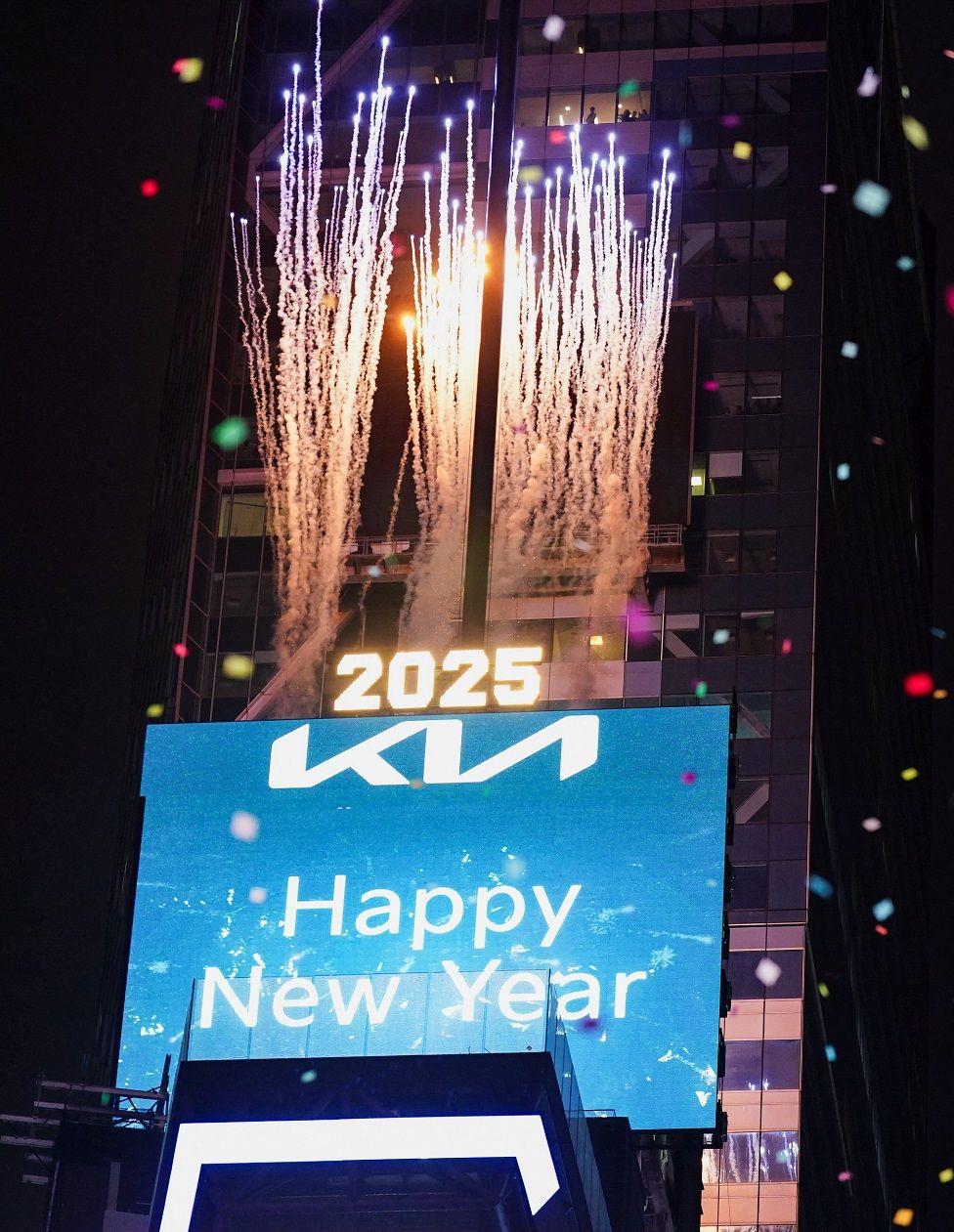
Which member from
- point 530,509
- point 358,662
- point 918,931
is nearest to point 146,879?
point 358,662

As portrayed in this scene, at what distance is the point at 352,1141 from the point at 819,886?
129 ft

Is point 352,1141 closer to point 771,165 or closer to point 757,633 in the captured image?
point 757,633

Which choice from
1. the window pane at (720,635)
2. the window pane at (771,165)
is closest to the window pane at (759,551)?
the window pane at (720,635)

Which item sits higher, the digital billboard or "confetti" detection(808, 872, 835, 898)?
"confetti" detection(808, 872, 835, 898)

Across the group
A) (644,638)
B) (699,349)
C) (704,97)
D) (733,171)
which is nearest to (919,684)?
(733,171)

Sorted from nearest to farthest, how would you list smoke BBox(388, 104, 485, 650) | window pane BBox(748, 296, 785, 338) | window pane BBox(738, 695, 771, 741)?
window pane BBox(738, 695, 771, 741)
smoke BBox(388, 104, 485, 650)
window pane BBox(748, 296, 785, 338)

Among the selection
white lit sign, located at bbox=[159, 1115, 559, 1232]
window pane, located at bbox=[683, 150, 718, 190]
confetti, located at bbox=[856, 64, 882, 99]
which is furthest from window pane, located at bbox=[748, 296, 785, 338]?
white lit sign, located at bbox=[159, 1115, 559, 1232]

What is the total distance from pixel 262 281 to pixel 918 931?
4485cm

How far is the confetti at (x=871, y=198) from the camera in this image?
3369 inches

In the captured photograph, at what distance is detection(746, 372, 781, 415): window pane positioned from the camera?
243ft

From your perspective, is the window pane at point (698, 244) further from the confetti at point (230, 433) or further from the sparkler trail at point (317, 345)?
the confetti at point (230, 433)

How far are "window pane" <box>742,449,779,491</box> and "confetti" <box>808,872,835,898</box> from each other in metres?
12.8

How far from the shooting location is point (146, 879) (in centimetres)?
3706

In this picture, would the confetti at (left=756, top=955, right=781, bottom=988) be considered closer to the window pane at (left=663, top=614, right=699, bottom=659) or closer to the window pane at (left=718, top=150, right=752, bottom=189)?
the window pane at (left=663, top=614, right=699, bottom=659)
